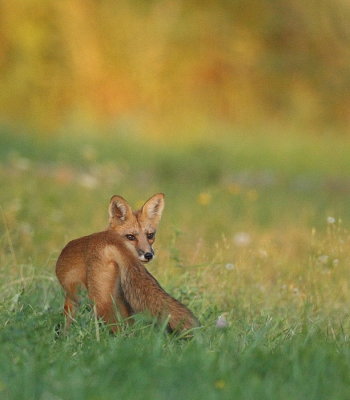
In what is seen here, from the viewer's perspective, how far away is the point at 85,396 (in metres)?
3.56

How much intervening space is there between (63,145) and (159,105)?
3177 mm

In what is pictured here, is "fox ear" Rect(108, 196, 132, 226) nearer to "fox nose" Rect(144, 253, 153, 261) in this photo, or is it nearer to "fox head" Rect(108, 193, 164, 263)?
"fox head" Rect(108, 193, 164, 263)

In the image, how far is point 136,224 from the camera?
16.6 feet

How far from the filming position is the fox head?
4941 millimetres

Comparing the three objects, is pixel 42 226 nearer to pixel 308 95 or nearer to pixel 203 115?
pixel 203 115

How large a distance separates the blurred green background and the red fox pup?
1163 cm

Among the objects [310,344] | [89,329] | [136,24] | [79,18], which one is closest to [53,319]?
[89,329]

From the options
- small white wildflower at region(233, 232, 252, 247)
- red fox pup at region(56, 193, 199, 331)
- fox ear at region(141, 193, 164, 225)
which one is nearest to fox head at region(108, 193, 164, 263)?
fox ear at region(141, 193, 164, 225)

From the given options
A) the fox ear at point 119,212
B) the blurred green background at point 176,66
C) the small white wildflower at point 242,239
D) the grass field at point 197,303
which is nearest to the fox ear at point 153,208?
the fox ear at point 119,212

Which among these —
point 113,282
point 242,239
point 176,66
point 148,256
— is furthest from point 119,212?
point 176,66

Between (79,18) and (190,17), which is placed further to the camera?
(190,17)

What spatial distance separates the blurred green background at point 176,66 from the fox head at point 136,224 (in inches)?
439

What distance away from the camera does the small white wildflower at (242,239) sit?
7.95m

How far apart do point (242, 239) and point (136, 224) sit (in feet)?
8.95
